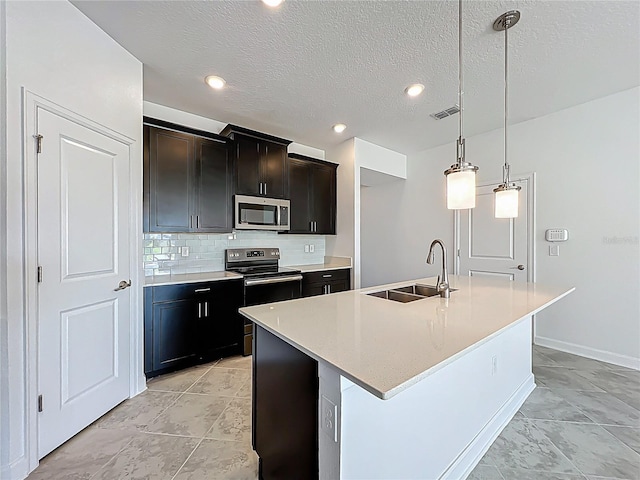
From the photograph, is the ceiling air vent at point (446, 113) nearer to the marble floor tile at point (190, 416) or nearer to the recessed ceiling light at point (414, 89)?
the recessed ceiling light at point (414, 89)

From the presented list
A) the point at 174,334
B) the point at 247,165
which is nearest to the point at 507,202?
the point at 247,165

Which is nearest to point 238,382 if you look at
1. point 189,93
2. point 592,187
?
point 189,93

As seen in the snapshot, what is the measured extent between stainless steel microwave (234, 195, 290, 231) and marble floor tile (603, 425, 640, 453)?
3.34m

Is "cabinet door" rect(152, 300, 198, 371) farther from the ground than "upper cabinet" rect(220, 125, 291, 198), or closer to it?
closer to it

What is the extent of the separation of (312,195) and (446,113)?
1935 mm

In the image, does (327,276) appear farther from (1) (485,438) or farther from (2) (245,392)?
(1) (485,438)

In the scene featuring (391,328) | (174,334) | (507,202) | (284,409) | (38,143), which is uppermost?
(38,143)

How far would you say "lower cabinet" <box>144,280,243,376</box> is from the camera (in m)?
2.44

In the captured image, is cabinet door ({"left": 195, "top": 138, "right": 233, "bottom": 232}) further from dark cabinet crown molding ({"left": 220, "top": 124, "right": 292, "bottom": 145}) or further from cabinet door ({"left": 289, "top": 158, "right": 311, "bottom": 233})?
cabinet door ({"left": 289, "top": 158, "right": 311, "bottom": 233})

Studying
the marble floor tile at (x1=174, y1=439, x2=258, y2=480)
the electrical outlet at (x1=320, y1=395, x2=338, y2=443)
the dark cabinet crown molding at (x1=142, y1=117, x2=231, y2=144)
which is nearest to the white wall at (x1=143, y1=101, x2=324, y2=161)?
the dark cabinet crown molding at (x1=142, y1=117, x2=231, y2=144)

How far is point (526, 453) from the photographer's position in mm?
1629

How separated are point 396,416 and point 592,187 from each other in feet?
11.1

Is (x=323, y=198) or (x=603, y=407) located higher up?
(x=323, y=198)

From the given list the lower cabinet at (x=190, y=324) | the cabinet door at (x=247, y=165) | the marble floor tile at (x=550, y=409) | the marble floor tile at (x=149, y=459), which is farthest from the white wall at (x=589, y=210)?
the marble floor tile at (x=149, y=459)
